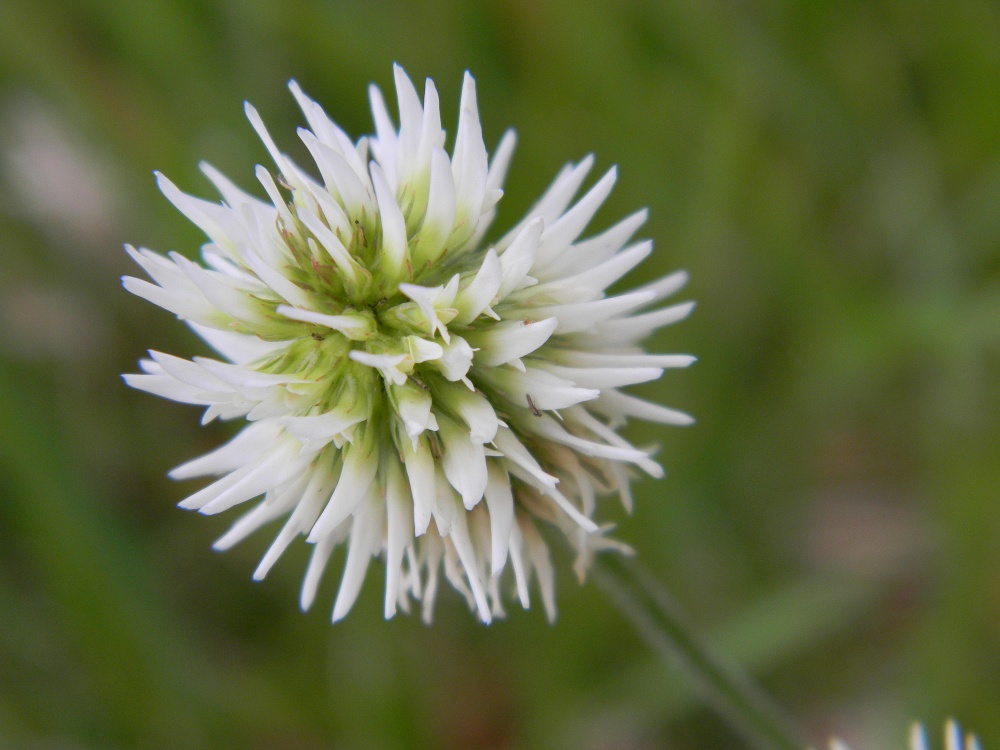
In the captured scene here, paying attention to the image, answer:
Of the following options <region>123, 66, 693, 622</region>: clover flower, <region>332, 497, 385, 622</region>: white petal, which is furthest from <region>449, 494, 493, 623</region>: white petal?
<region>332, 497, 385, 622</region>: white petal

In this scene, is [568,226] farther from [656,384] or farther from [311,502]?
[656,384]

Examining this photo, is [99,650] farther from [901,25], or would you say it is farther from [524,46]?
[901,25]

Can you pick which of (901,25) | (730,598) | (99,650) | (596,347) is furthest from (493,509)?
(901,25)

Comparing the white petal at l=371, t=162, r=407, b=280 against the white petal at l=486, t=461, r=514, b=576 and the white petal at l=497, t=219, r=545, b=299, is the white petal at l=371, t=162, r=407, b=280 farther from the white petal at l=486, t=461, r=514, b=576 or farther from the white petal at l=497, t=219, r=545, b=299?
the white petal at l=486, t=461, r=514, b=576

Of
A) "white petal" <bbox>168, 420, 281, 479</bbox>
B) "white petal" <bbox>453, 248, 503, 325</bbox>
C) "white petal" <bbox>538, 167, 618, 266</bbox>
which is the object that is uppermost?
"white petal" <bbox>538, 167, 618, 266</bbox>

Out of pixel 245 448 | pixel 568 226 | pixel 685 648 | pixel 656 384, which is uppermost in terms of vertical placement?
pixel 568 226

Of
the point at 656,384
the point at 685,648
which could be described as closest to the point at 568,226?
the point at 685,648
